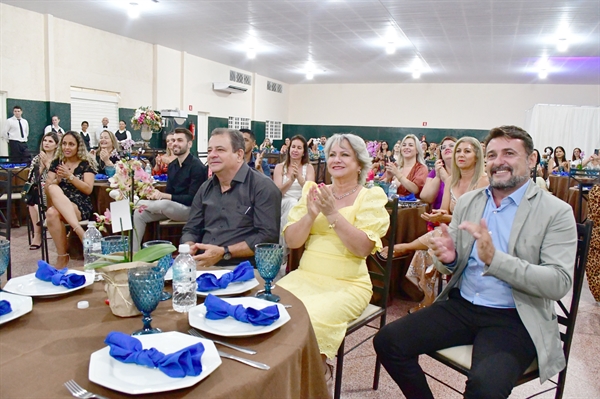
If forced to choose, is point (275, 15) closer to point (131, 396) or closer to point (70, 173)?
point (70, 173)

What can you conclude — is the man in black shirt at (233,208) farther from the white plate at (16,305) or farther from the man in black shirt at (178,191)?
the man in black shirt at (178,191)

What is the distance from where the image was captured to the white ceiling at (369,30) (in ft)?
25.1

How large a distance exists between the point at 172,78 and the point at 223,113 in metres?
2.47

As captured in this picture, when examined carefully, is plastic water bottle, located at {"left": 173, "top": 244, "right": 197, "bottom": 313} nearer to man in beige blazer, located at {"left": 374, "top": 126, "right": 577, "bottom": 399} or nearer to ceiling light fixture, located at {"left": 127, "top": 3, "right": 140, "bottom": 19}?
man in beige blazer, located at {"left": 374, "top": 126, "right": 577, "bottom": 399}

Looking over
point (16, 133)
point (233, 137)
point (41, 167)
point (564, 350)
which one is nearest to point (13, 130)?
point (16, 133)

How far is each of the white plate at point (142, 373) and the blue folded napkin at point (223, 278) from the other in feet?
1.31

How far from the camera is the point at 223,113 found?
14.3m

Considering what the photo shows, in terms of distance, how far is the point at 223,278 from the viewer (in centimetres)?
154

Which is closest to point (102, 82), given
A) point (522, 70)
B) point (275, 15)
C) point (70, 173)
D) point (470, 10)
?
point (275, 15)

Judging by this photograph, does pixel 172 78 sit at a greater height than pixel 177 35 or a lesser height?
lesser

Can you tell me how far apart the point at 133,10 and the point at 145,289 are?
852cm

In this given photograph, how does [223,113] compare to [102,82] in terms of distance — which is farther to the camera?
[223,113]

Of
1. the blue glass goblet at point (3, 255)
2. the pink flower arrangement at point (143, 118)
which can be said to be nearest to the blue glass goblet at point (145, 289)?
the blue glass goblet at point (3, 255)

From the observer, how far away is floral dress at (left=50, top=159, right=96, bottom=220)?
13.8 feet
